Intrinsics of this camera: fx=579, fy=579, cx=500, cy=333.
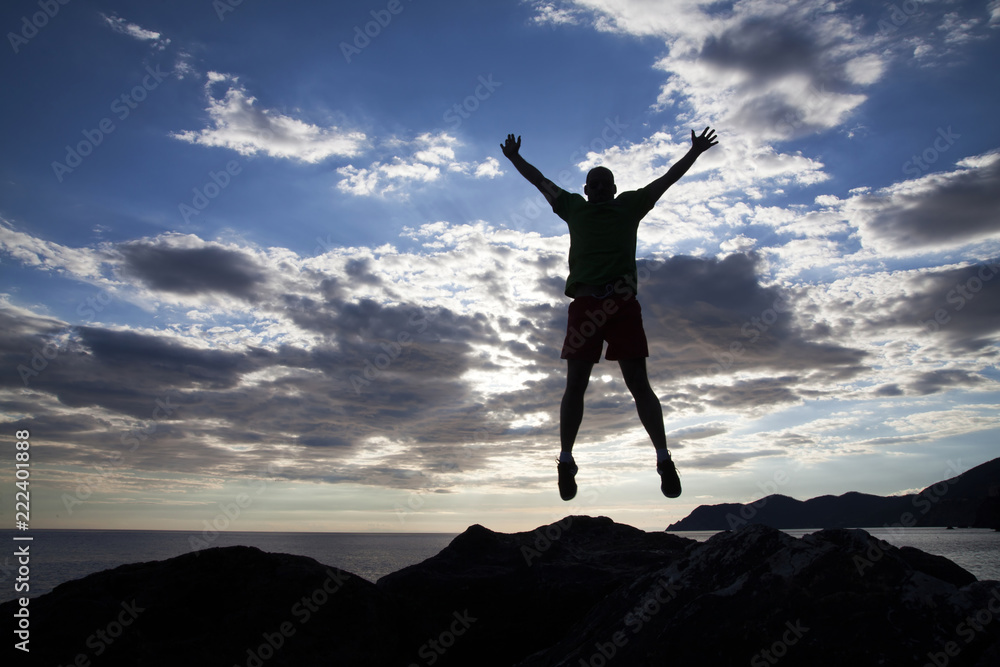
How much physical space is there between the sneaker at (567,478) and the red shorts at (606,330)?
0.99 meters

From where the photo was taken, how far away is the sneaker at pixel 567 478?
5262 mm

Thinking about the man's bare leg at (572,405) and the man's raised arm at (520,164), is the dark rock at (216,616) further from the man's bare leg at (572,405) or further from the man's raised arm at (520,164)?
the man's raised arm at (520,164)

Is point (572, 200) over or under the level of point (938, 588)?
over

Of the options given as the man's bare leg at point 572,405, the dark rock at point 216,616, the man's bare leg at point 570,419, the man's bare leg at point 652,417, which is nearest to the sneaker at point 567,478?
the man's bare leg at point 570,419

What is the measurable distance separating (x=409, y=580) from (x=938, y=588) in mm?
4362

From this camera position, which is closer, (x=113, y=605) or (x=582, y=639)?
(x=582, y=639)

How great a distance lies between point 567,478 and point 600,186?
2.78 metres

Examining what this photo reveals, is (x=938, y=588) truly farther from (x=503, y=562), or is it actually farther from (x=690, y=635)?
(x=503, y=562)

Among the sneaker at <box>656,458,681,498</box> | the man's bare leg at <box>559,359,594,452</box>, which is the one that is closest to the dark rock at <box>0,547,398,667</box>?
the man's bare leg at <box>559,359,594,452</box>

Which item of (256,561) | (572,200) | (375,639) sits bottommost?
(375,639)

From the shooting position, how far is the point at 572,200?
5.64 meters

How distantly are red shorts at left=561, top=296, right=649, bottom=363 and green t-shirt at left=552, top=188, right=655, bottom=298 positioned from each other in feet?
0.65

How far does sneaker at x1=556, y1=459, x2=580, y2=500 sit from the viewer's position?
5262 mm

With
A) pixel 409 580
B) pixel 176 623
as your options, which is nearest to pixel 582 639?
pixel 409 580
